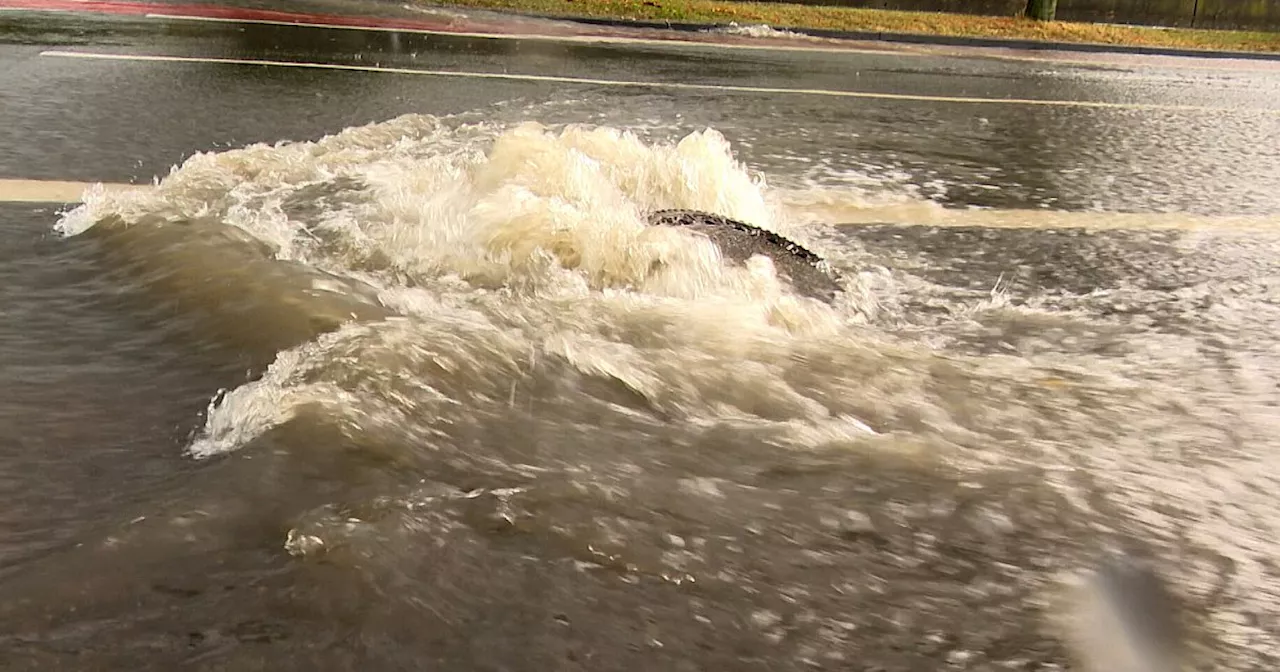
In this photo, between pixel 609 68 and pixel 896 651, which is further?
pixel 609 68

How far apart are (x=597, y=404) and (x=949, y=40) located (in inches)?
522

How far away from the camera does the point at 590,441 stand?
2.63 meters

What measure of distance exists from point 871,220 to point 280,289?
9.68 ft

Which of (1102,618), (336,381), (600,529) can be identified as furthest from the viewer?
(336,381)

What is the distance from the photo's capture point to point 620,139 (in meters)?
5.41

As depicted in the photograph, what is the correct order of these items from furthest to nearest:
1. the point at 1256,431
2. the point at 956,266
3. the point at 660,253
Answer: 1. the point at 956,266
2. the point at 660,253
3. the point at 1256,431

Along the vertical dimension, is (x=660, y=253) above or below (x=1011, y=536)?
above

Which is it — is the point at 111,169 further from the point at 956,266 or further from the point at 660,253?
the point at 956,266

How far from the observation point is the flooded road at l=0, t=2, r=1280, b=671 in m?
1.92

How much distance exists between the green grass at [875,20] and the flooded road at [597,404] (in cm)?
909

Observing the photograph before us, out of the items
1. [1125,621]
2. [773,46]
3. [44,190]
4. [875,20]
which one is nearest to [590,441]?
[1125,621]

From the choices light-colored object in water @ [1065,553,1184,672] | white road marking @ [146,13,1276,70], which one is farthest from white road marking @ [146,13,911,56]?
light-colored object in water @ [1065,553,1184,672]

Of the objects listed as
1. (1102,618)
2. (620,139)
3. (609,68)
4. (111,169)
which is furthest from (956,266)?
(609,68)

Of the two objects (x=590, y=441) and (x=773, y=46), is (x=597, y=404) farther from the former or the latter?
(x=773, y=46)
